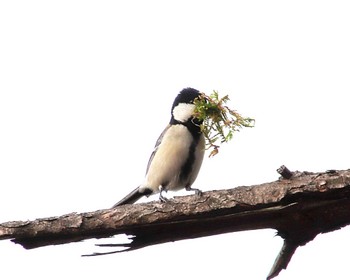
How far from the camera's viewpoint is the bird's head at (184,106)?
6.33 meters

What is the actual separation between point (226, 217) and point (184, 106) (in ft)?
8.92

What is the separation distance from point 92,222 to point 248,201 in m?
0.95

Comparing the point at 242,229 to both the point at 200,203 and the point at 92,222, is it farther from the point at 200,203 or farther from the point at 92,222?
the point at 92,222

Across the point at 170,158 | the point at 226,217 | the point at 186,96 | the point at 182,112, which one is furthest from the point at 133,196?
the point at 226,217

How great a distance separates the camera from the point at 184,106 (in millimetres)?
6449

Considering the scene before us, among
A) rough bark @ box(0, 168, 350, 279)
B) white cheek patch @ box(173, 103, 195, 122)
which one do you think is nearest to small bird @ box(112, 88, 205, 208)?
white cheek patch @ box(173, 103, 195, 122)

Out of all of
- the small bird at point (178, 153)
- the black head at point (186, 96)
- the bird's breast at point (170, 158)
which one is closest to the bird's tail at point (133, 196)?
the small bird at point (178, 153)

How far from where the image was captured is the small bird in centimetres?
622

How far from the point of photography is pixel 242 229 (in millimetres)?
3729

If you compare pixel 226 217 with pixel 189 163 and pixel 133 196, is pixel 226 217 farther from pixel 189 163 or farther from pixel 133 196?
pixel 133 196

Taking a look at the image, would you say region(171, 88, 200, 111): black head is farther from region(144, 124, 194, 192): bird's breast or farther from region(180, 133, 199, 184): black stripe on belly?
region(180, 133, 199, 184): black stripe on belly

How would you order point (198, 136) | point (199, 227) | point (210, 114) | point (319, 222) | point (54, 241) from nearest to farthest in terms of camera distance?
point (319, 222) → point (199, 227) → point (54, 241) → point (210, 114) → point (198, 136)

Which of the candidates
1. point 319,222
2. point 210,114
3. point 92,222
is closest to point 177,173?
point 210,114

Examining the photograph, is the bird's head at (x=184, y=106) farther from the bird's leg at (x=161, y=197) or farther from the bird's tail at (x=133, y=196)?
the bird's tail at (x=133, y=196)
